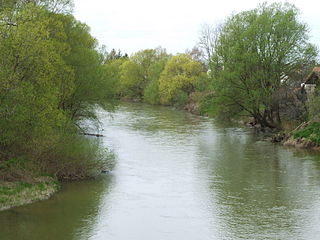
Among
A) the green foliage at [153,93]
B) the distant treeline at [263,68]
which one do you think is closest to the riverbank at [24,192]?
the distant treeline at [263,68]

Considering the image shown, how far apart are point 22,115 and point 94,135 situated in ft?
60.0

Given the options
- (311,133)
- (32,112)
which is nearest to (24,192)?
(32,112)

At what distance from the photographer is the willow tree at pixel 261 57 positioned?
129 ft

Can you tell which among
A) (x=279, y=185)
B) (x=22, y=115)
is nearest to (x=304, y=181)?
(x=279, y=185)

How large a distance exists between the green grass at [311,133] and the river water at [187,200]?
1.79 m

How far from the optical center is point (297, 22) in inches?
1574

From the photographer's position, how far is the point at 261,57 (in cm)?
4016

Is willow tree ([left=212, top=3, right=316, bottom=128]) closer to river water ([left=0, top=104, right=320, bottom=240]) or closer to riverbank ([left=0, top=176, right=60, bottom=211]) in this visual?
river water ([left=0, top=104, right=320, bottom=240])

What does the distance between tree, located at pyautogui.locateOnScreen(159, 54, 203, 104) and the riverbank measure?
5034cm

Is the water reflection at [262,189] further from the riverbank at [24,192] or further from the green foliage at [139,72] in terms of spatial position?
the green foliage at [139,72]

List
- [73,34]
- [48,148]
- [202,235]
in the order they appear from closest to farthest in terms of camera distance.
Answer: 1. [202,235]
2. [48,148]
3. [73,34]

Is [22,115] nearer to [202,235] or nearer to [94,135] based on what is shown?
[202,235]

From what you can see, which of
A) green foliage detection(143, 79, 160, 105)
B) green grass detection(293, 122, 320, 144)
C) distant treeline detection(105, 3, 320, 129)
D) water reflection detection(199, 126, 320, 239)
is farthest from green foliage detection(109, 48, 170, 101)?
water reflection detection(199, 126, 320, 239)

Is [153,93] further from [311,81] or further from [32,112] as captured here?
[32,112]
